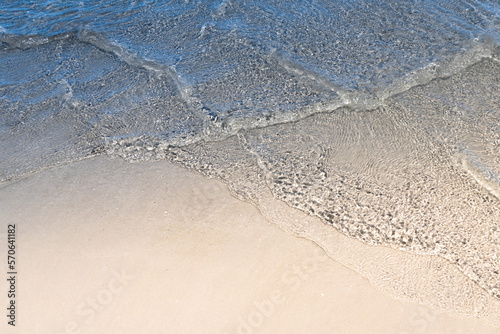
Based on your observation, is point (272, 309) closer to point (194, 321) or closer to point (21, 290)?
point (194, 321)

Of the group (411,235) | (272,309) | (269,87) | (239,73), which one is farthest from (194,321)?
(239,73)

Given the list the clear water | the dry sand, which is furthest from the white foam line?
the dry sand

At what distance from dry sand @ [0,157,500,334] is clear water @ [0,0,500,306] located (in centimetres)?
46

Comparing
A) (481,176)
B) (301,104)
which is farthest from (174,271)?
(481,176)

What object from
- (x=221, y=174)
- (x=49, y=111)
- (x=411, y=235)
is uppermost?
(x=411, y=235)

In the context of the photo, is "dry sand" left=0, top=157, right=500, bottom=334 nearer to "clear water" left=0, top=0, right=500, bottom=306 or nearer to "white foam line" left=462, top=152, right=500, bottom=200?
"clear water" left=0, top=0, right=500, bottom=306

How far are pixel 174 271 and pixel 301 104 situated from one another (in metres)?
2.89

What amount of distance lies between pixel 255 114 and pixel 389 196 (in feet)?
6.77

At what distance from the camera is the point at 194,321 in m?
3.09

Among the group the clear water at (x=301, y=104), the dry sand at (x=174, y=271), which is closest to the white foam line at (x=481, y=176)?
the clear water at (x=301, y=104)

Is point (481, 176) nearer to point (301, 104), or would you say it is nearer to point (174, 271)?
point (301, 104)

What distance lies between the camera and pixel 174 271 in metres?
3.43

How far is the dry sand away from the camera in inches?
121

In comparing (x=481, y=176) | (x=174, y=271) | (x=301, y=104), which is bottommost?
(x=174, y=271)
